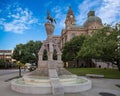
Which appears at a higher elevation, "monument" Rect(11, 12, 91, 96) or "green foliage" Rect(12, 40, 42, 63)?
"green foliage" Rect(12, 40, 42, 63)

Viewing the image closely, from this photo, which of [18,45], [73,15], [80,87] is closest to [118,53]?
[80,87]

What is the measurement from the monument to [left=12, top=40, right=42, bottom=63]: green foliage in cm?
2886

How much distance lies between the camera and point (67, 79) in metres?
13.6

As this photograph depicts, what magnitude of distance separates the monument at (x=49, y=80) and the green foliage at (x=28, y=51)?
2886 centimetres

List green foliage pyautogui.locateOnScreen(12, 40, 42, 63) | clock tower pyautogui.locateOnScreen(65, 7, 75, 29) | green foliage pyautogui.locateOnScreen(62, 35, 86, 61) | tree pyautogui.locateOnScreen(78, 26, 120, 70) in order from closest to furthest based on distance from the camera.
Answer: tree pyautogui.locateOnScreen(78, 26, 120, 70) < green foliage pyautogui.locateOnScreen(12, 40, 42, 63) < green foliage pyautogui.locateOnScreen(62, 35, 86, 61) < clock tower pyautogui.locateOnScreen(65, 7, 75, 29)

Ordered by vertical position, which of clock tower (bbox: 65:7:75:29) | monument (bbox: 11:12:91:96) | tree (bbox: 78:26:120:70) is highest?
clock tower (bbox: 65:7:75:29)

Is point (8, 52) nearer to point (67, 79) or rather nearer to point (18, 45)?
point (18, 45)

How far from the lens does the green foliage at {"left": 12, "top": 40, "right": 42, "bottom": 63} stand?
145ft

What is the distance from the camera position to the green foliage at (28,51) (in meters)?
44.2

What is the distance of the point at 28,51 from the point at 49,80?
33092 millimetres

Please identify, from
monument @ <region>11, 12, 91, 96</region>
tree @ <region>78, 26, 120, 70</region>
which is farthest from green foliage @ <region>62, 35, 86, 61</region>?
monument @ <region>11, 12, 91, 96</region>

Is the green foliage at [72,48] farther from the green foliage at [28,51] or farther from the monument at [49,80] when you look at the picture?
the monument at [49,80]

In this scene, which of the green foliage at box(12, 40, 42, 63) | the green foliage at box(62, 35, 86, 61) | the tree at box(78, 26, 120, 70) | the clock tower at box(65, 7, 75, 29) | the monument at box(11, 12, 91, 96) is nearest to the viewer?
the monument at box(11, 12, 91, 96)

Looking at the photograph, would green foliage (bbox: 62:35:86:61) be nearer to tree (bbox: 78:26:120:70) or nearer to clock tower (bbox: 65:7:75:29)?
tree (bbox: 78:26:120:70)
